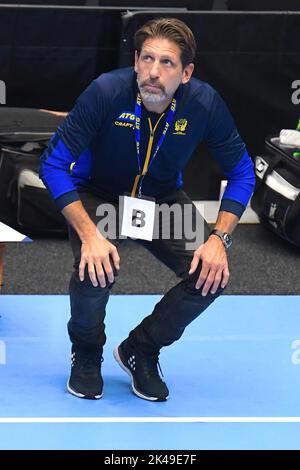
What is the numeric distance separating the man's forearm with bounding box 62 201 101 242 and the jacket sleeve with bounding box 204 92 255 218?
1.69 ft

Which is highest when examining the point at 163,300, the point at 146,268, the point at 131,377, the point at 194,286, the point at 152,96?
the point at 152,96

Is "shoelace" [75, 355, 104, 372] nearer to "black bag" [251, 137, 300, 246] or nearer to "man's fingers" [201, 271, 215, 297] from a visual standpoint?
"man's fingers" [201, 271, 215, 297]

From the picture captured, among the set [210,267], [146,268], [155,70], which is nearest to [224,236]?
[210,267]

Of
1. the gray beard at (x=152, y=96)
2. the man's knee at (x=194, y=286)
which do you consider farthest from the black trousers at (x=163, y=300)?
the gray beard at (x=152, y=96)

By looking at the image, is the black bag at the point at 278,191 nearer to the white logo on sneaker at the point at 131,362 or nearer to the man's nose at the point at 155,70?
the white logo on sneaker at the point at 131,362

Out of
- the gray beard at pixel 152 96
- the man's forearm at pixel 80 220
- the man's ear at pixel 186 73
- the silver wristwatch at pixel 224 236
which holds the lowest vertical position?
the silver wristwatch at pixel 224 236

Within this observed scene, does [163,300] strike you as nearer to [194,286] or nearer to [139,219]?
[194,286]

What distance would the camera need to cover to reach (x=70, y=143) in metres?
3.32

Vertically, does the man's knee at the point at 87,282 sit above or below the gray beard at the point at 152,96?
below

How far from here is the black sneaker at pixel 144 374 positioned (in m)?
3.54

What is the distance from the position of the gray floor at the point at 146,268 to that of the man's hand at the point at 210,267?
1.26 metres

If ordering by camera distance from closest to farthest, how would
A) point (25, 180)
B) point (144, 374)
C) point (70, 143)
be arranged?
point (70, 143)
point (144, 374)
point (25, 180)

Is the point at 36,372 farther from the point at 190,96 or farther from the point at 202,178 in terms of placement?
the point at 202,178

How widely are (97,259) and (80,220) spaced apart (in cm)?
16
